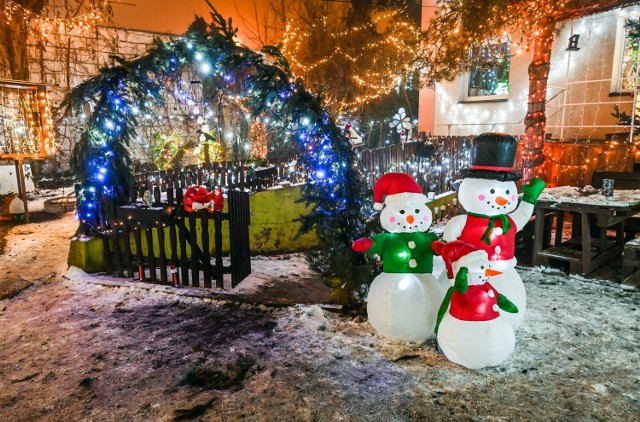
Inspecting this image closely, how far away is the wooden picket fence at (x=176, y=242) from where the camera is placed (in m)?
5.98

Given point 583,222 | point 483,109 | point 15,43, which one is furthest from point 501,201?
point 15,43

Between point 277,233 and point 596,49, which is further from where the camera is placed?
point 596,49

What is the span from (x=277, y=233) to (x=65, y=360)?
18.5 ft

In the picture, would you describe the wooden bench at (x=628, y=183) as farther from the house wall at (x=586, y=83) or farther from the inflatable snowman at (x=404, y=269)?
the inflatable snowman at (x=404, y=269)

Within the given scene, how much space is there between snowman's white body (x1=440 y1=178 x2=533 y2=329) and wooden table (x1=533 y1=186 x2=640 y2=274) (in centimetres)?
257

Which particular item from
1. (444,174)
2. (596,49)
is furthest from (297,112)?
(596,49)

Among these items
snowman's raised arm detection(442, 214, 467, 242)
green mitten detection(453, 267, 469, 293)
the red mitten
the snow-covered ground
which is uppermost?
snowman's raised arm detection(442, 214, 467, 242)

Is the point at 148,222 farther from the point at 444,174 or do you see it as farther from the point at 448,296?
the point at 444,174

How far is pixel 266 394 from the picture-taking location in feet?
10.6

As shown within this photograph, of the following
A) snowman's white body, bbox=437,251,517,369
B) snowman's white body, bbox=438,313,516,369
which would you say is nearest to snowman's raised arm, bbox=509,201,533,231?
snowman's white body, bbox=437,251,517,369

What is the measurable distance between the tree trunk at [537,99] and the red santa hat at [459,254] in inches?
321

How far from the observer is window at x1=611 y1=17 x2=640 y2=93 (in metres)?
11.0

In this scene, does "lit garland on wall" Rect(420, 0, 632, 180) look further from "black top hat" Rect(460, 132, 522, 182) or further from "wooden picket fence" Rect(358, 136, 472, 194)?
"black top hat" Rect(460, 132, 522, 182)

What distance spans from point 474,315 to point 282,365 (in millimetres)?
1715
